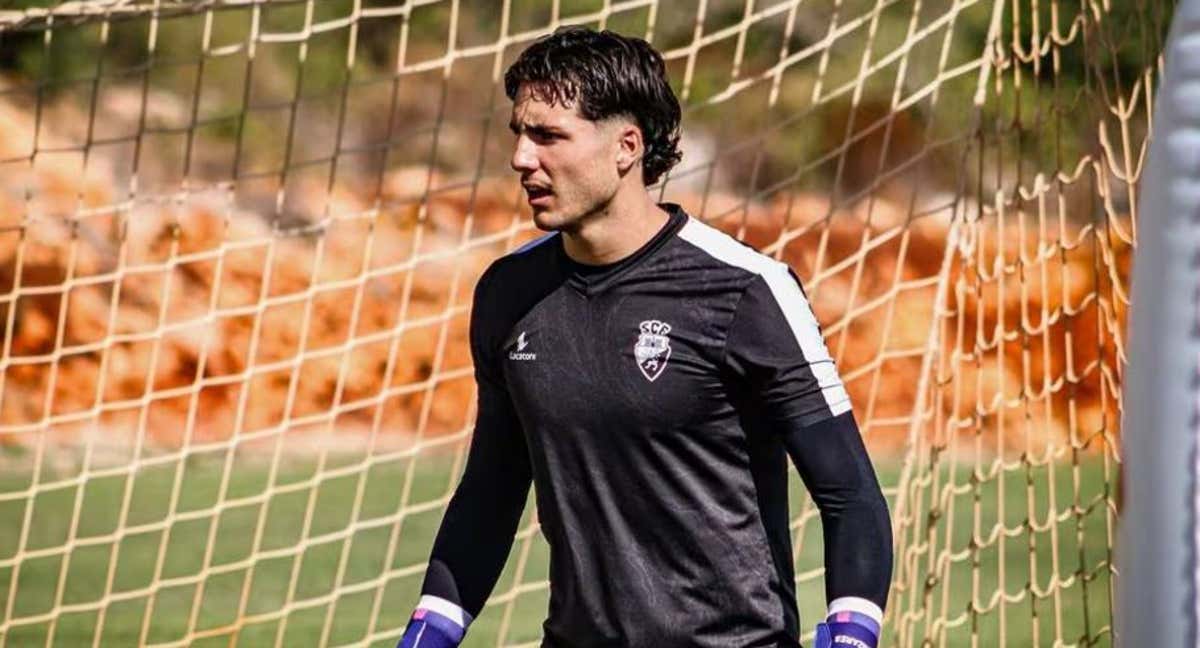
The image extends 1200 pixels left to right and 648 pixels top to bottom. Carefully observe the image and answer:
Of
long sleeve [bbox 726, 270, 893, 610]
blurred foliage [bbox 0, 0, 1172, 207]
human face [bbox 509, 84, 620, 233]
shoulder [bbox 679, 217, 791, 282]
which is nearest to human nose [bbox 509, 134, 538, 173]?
human face [bbox 509, 84, 620, 233]

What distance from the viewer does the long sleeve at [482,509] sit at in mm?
3068

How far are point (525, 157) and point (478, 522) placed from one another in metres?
0.58

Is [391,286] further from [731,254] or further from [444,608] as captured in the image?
[731,254]

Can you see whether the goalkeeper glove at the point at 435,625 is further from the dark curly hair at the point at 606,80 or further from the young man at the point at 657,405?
the dark curly hair at the point at 606,80

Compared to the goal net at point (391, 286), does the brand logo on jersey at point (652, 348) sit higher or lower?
higher

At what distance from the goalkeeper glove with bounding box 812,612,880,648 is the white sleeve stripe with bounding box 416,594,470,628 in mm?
576

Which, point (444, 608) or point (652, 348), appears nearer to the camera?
point (652, 348)

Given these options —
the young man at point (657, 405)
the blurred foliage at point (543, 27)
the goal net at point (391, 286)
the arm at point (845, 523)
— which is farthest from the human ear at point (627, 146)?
the blurred foliage at point (543, 27)

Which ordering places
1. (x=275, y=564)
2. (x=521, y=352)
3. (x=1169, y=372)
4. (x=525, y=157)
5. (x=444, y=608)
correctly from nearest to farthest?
(x=1169, y=372)
(x=525, y=157)
(x=521, y=352)
(x=444, y=608)
(x=275, y=564)

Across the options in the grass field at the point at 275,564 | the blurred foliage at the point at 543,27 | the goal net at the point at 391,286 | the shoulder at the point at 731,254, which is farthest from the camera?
the blurred foliage at the point at 543,27

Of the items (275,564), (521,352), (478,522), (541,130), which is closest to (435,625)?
(478,522)

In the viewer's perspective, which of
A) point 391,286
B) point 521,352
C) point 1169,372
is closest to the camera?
point 1169,372

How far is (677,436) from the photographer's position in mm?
2828

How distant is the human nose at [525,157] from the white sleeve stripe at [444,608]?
2.18 ft
